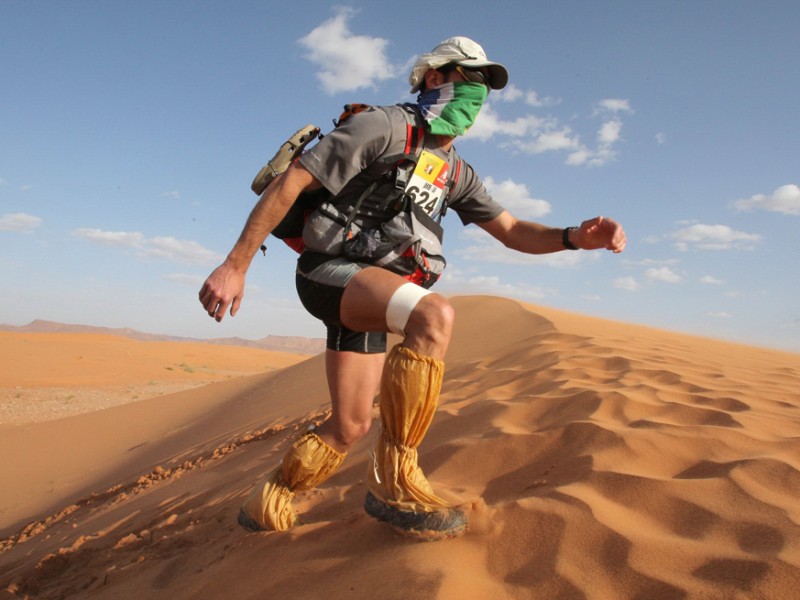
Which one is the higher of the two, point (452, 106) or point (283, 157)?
point (452, 106)

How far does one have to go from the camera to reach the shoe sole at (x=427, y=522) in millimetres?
1938

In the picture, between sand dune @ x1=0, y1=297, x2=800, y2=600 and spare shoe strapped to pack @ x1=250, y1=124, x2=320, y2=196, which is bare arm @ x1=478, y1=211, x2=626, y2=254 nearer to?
sand dune @ x1=0, y1=297, x2=800, y2=600

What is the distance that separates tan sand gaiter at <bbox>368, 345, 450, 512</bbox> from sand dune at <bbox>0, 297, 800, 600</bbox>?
158mm

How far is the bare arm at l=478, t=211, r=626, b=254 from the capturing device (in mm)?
2600

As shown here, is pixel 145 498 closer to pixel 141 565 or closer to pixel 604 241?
pixel 141 565

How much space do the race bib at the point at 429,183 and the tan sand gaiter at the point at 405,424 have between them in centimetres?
69

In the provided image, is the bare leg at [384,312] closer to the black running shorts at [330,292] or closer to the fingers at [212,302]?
the black running shorts at [330,292]

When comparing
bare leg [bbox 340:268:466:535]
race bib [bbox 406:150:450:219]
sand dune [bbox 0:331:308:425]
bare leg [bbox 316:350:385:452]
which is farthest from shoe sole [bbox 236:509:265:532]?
sand dune [bbox 0:331:308:425]

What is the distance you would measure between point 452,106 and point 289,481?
5.42ft

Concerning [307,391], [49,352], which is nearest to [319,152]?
[307,391]

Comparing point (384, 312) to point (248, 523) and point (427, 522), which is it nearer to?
point (427, 522)

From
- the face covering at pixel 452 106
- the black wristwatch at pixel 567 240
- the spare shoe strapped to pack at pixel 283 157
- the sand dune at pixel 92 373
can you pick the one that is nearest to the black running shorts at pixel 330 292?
the spare shoe strapped to pack at pixel 283 157

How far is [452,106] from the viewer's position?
2.44 metres

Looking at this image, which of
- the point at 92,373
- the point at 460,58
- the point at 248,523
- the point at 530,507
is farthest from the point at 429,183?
the point at 92,373
